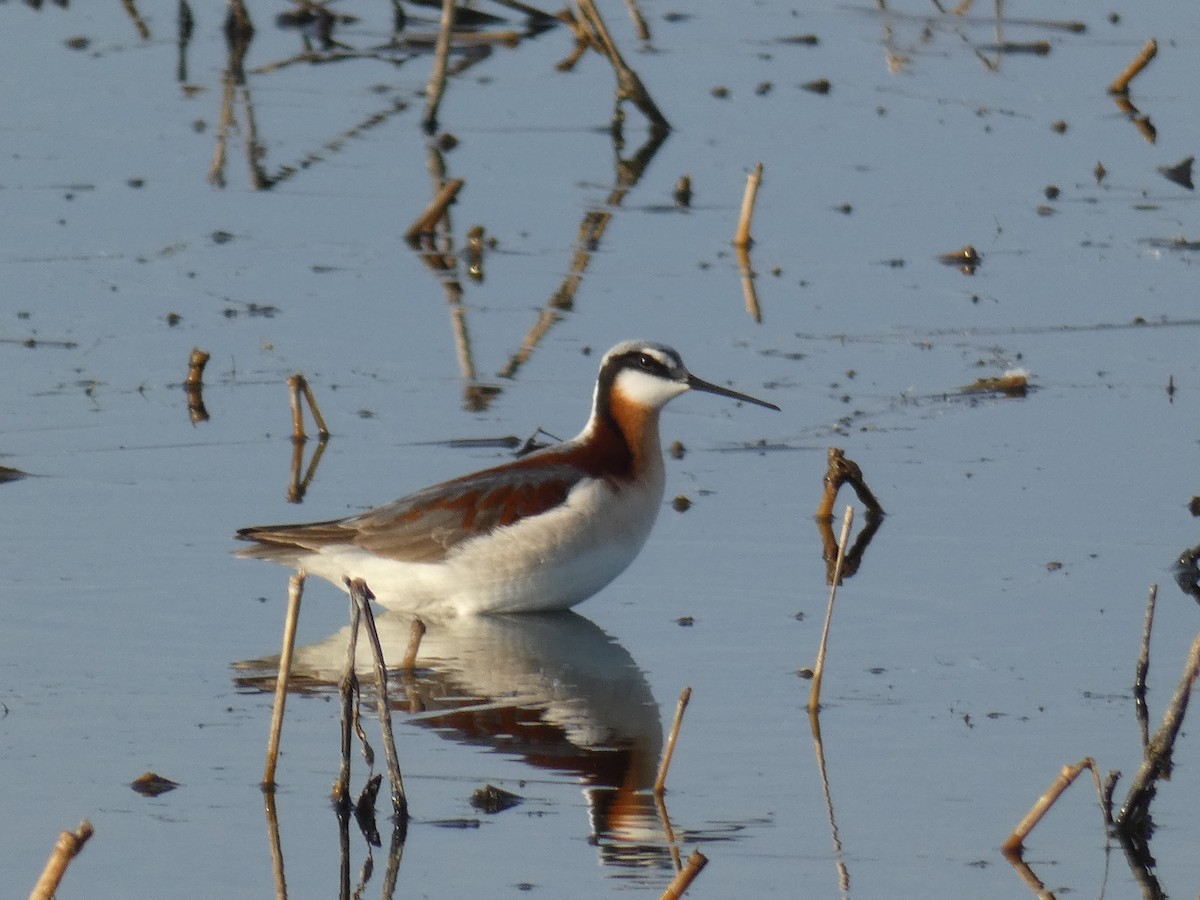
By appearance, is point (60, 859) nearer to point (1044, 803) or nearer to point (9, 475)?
point (1044, 803)

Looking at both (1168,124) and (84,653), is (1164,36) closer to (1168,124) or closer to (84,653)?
(1168,124)

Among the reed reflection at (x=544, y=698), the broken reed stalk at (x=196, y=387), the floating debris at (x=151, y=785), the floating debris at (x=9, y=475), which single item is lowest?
the reed reflection at (x=544, y=698)

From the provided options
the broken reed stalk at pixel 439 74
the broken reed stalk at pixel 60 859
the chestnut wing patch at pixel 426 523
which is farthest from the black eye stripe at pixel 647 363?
the broken reed stalk at pixel 439 74

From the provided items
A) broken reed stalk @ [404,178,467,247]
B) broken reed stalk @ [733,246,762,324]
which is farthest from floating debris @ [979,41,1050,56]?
broken reed stalk @ [404,178,467,247]

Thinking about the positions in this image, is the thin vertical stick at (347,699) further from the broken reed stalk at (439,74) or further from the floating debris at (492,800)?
the broken reed stalk at (439,74)

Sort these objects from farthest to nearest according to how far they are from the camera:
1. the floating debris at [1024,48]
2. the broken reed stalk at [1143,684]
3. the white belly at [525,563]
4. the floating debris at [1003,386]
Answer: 1. the floating debris at [1024,48]
2. the floating debris at [1003,386]
3. the white belly at [525,563]
4. the broken reed stalk at [1143,684]

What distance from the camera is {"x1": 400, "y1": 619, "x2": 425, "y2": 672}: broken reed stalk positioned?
8.92 meters

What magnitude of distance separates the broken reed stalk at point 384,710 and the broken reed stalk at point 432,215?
9.17m

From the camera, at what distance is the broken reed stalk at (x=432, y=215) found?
16469mm

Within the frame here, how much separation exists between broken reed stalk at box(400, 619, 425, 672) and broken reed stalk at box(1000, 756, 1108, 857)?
8.49 feet

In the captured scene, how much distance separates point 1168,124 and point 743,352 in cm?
740

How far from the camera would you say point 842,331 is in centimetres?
1460

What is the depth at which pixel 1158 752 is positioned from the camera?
7164 millimetres

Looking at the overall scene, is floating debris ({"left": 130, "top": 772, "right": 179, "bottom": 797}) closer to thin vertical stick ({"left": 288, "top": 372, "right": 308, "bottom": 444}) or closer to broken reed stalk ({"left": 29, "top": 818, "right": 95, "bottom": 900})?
broken reed stalk ({"left": 29, "top": 818, "right": 95, "bottom": 900})
